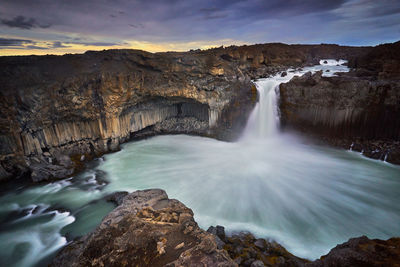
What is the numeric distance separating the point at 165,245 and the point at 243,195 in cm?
580

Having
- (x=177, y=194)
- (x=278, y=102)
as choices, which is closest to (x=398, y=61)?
(x=278, y=102)

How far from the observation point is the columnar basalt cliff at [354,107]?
11.3 metres

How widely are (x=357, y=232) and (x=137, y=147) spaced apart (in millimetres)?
12221

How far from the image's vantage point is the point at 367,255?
2.76 metres

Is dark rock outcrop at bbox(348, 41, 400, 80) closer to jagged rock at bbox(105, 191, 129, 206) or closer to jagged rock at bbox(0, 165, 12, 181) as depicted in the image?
jagged rock at bbox(105, 191, 129, 206)

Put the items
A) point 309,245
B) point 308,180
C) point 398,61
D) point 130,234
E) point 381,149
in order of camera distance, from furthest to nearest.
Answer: point 398,61 → point 381,149 → point 308,180 → point 309,245 → point 130,234

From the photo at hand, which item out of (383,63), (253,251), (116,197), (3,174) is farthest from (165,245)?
(383,63)

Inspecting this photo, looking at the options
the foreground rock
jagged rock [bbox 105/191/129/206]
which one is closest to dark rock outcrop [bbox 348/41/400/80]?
the foreground rock

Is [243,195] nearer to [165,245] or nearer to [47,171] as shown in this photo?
[165,245]

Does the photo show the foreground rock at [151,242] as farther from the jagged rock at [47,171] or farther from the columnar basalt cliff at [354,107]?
the columnar basalt cliff at [354,107]

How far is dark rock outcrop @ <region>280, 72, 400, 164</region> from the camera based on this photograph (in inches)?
443

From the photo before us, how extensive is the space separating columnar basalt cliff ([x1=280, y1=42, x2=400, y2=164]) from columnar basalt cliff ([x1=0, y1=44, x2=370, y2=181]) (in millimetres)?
3146

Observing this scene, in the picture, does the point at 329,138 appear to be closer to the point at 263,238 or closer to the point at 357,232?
the point at 357,232

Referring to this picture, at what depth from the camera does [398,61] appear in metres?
12.0
